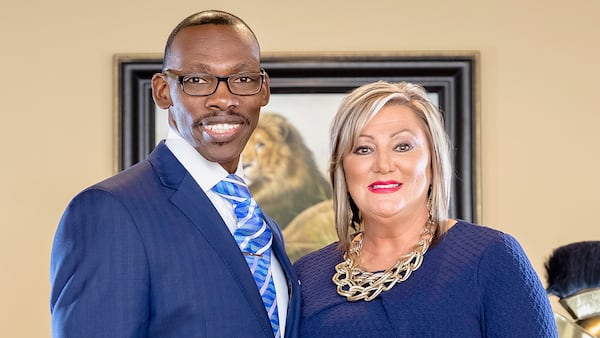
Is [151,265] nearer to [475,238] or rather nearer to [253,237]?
[253,237]

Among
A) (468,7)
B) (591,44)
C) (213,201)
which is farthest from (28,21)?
(591,44)

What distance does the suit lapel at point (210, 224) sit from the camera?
195 centimetres

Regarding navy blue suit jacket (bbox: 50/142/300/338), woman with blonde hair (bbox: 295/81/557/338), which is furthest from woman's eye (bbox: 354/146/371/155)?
navy blue suit jacket (bbox: 50/142/300/338)

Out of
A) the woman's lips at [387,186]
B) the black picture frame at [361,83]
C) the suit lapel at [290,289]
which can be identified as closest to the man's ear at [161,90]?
the suit lapel at [290,289]

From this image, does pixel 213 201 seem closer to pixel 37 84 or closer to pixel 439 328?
pixel 439 328

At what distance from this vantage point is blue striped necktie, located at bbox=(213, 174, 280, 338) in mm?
2061

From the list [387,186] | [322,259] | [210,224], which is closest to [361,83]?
[322,259]

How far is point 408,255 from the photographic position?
2305mm

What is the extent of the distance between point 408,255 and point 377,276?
0.09 metres

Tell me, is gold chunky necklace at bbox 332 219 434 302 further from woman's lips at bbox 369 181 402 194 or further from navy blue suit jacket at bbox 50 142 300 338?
navy blue suit jacket at bbox 50 142 300 338

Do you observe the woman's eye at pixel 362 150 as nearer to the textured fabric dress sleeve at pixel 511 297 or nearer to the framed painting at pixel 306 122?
the textured fabric dress sleeve at pixel 511 297

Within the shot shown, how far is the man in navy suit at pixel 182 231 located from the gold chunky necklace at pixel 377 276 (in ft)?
0.53

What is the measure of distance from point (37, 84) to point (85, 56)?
0.22 metres

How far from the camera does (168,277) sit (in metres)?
1.86
